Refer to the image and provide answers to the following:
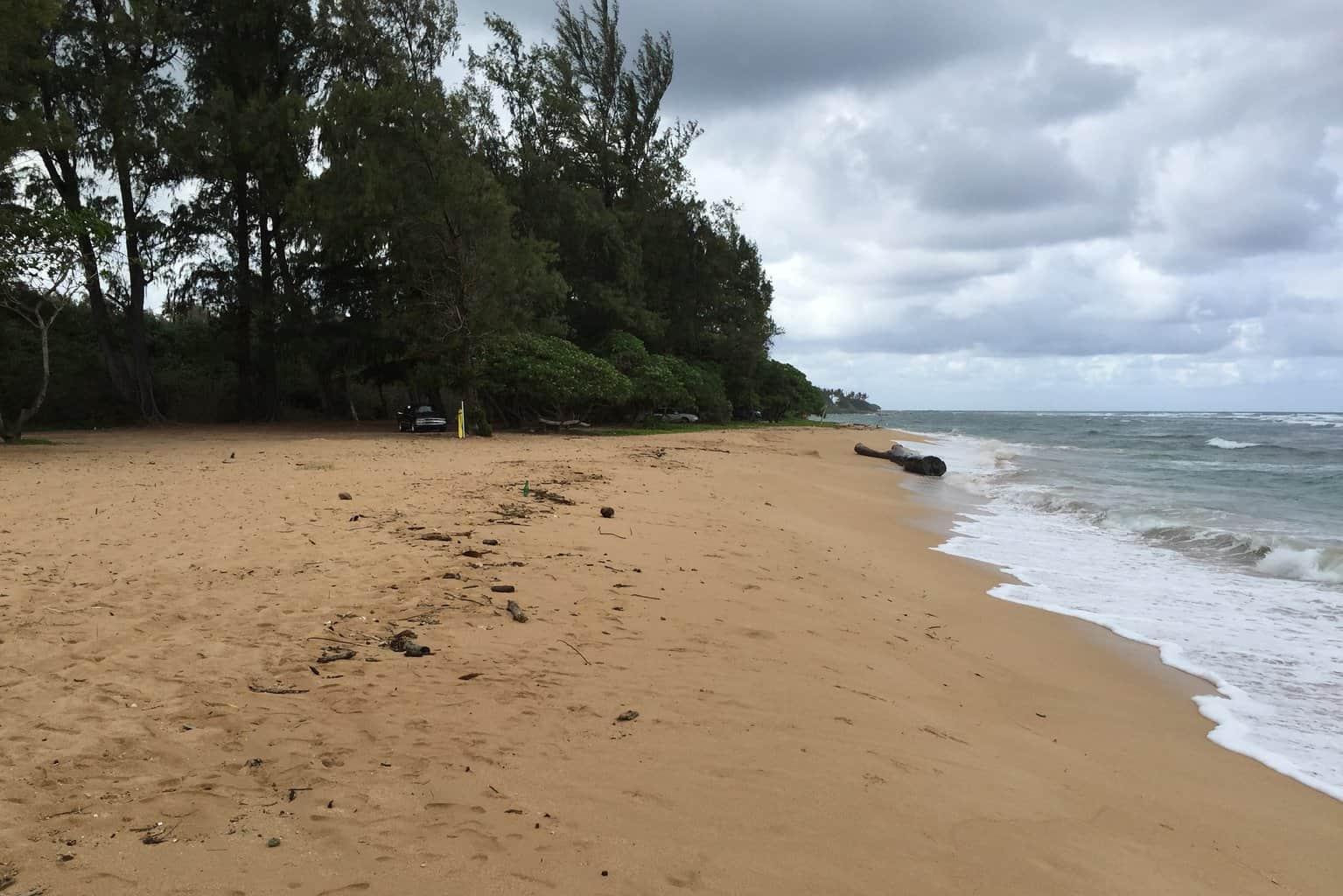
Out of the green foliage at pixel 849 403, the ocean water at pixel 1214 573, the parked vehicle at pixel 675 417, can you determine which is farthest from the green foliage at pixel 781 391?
the green foliage at pixel 849 403

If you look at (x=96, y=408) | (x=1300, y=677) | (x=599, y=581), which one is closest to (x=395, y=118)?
(x=96, y=408)

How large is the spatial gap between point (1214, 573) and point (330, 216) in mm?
24360

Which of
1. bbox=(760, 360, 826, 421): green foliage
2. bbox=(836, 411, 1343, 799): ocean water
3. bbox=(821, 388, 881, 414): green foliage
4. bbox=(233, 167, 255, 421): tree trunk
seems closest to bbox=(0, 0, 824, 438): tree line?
bbox=(233, 167, 255, 421): tree trunk

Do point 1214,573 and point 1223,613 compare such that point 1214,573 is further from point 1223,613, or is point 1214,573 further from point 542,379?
point 542,379

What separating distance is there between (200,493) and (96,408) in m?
24.9

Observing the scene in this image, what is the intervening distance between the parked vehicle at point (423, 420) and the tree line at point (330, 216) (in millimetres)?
1104

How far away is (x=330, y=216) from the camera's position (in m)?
24.0

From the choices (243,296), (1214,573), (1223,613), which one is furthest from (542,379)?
(1223,613)

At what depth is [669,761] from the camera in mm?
3289

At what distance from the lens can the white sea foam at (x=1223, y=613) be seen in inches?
185

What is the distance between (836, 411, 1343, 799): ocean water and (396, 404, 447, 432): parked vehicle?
15395 mm

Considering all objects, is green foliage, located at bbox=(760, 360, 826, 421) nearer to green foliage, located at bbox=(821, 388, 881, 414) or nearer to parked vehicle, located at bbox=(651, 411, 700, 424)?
parked vehicle, located at bbox=(651, 411, 700, 424)

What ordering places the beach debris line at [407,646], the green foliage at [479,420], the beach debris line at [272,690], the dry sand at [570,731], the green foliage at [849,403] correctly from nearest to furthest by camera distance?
1. the dry sand at [570,731]
2. the beach debris line at [272,690]
3. the beach debris line at [407,646]
4. the green foliage at [479,420]
5. the green foliage at [849,403]

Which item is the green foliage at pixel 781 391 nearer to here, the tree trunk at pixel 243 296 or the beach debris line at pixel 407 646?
the tree trunk at pixel 243 296
